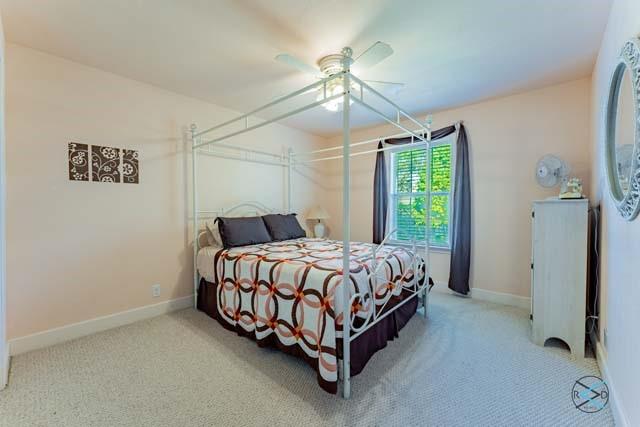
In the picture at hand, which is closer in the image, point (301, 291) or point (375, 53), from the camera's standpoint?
point (375, 53)

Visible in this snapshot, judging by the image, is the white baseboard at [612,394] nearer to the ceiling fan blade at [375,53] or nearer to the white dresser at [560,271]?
the white dresser at [560,271]

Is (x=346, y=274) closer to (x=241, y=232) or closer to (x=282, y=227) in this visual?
(x=241, y=232)

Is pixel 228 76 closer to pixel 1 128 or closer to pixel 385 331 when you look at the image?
pixel 1 128

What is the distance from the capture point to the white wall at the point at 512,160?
271 cm

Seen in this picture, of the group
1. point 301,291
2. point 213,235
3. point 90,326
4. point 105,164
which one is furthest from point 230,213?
point 301,291

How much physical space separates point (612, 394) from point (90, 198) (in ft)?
13.3

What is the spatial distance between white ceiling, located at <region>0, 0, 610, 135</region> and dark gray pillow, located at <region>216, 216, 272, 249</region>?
4.77 ft

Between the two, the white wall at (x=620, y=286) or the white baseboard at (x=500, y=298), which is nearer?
the white wall at (x=620, y=286)

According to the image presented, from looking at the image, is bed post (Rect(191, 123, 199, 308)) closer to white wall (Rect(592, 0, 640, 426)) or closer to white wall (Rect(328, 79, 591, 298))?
white wall (Rect(328, 79, 591, 298))

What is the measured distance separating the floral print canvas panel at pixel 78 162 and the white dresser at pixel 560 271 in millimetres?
3919

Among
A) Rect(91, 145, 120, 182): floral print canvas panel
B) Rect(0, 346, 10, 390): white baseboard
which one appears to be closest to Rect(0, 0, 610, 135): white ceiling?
Rect(91, 145, 120, 182): floral print canvas panel

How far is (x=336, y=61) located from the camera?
2.18 m

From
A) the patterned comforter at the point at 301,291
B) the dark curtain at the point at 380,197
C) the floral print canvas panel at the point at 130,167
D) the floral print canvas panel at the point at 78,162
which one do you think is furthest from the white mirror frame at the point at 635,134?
the floral print canvas panel at the point at 78,162

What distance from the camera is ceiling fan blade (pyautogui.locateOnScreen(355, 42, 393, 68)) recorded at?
5.46ft
